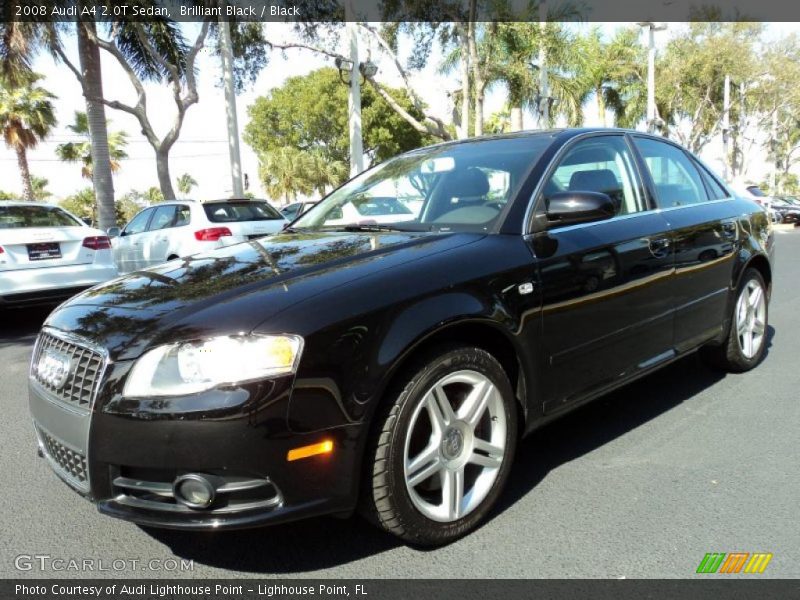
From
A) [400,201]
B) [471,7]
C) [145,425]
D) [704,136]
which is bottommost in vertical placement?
[145,425]

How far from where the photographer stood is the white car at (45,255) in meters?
7.05

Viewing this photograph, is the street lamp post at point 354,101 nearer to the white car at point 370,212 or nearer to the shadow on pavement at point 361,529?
the white car at point 370,212

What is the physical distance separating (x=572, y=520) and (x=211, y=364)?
1.62 m

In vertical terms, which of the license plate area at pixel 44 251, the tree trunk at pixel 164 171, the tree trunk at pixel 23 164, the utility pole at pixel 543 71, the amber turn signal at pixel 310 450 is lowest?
the amber turn signal at pixel 310 450

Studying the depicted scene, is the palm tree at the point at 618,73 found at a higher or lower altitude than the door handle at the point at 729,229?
higher

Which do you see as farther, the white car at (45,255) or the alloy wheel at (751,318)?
the white car at (45,255)

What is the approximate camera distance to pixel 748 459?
3.31 meters

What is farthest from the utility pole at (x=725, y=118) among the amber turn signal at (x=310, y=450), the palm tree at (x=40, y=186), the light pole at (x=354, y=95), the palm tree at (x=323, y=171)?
the palm tree at (x=40, y=186)

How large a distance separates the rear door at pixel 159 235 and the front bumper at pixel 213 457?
836 centimetres

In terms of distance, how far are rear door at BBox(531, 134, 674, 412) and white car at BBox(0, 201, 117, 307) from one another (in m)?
6.11

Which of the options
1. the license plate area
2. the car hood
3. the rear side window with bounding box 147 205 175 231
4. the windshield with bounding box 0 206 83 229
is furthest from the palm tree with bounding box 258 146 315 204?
the car hood

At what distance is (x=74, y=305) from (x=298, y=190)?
138 feet
